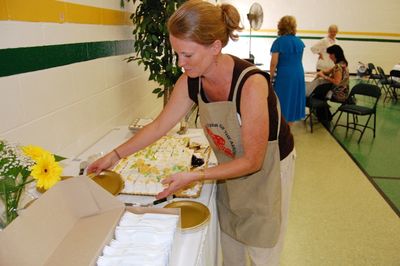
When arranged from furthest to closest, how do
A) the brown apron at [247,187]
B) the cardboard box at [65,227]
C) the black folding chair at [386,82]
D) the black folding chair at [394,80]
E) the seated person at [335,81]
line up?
the black folding chair at [386,82], the black folding chair at [394,80], the seated person at [335,81], the brown apron at [247,187], the cardboard box at [65,227]

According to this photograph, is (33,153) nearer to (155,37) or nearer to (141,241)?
(141,241)

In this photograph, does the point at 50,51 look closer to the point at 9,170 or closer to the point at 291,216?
the point at 9,170

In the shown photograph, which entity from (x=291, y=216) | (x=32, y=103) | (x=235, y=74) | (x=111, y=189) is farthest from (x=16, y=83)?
(x=291, y=216)

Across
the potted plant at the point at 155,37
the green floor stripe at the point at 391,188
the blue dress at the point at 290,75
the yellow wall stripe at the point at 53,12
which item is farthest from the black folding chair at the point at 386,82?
the yellow wall stripe at the point at 53,12

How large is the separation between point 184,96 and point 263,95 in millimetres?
382

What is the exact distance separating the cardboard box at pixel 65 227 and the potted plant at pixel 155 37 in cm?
152

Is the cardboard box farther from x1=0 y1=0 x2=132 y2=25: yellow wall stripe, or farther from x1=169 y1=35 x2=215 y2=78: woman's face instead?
x1=0 y1=0 x2=132 y2=25: yellow wall stripe

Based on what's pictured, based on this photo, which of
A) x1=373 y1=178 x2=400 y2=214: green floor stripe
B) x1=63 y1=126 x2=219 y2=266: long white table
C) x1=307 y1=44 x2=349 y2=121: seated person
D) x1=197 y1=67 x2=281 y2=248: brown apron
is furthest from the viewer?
x1=307 y1=44 x2=349 y2=121: seated person

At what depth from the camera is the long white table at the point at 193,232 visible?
96 cm

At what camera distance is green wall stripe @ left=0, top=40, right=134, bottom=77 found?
117 centimetres

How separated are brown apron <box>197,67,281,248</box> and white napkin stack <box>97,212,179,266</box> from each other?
1.39 ft

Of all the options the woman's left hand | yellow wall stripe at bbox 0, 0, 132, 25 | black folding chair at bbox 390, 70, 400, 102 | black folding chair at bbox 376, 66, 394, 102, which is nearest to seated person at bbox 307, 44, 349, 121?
black folding chair at bbox 390, 70, 400, 102

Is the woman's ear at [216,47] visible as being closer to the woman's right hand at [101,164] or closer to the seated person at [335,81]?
the woman's right hand at [101,164]

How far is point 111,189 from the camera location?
50.1 inches
